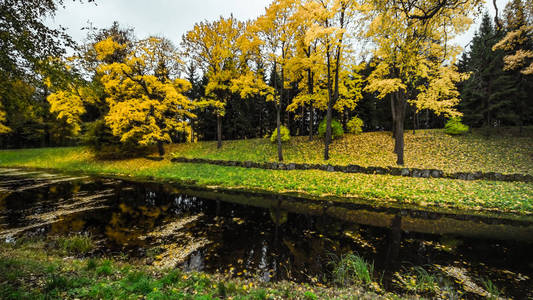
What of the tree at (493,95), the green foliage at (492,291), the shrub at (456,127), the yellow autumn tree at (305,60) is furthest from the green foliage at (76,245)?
the tree at (493,95)

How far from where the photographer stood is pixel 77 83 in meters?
6.72

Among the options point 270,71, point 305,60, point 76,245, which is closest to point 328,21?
point 305,60

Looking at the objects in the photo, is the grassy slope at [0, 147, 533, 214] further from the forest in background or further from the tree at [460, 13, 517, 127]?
the tree at [460, 13, 517, 127]

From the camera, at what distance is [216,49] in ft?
66.5

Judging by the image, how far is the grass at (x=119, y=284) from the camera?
3371mm

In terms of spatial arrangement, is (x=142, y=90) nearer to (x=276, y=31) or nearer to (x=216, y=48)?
(x=216, y=48)

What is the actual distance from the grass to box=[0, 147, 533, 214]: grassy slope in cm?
781

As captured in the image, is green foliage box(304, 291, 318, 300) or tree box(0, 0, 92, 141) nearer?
green foliage box(304, 291, 318, 300)

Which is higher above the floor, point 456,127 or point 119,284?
point 456,127

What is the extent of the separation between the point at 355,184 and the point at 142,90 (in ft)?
73.5

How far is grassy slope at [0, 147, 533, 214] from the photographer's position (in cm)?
970

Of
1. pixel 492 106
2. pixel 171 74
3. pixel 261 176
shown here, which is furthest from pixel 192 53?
pixel 492 106

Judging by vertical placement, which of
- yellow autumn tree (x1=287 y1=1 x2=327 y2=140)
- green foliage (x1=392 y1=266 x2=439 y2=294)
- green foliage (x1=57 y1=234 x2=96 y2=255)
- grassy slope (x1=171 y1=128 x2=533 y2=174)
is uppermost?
yellow autumn tree (x1=287 y1=1 x2=327 y2=140)

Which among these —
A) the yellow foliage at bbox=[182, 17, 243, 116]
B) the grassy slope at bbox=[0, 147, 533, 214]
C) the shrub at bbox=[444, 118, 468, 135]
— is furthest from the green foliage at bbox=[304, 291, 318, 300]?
the shrub at bbox=[444, 118, 468, 135]
